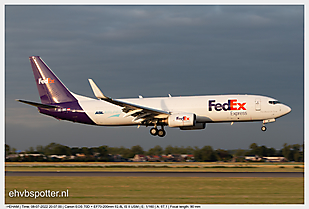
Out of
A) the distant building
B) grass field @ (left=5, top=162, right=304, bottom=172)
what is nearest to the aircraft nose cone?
grass field @ (left=5, top=162, right=304, bottom=172)

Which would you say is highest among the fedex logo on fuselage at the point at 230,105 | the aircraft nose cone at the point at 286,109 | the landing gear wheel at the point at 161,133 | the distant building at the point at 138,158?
the fedex logo on fuselage at the point at 230,105

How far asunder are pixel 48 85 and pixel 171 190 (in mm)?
28829

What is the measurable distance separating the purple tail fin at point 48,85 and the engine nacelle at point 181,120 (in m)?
13.8

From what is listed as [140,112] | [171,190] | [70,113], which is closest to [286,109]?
[140,112]

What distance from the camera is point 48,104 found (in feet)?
154

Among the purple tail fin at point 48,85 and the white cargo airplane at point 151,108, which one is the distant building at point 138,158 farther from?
the purple tail fin at point 48,85

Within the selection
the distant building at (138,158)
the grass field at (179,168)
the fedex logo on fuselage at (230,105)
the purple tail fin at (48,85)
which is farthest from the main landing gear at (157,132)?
the distant building at (138,158)

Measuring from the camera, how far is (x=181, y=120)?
131ft

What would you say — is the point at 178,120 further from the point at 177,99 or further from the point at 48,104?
the point at 48,104

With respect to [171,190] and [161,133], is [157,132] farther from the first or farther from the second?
[171,190]

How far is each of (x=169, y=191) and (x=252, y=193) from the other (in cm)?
540

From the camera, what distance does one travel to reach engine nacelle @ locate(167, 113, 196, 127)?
130 ft

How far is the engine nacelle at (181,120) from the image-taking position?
39.6m

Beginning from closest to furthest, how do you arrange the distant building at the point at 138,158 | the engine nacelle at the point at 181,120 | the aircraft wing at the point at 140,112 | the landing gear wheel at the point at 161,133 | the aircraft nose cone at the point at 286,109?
the aircraft nose cone at the point at 286,109 < the engine nacelle at the point at 181,120 < the aircraft wing at the point at 140,112 < the landing gear wheel at the point at 161,133 < the distant building at the point at 138,158
